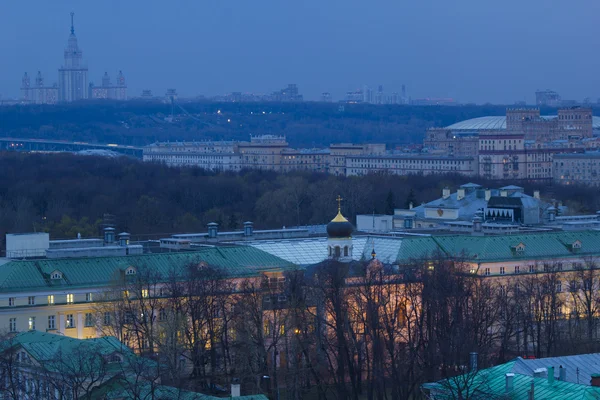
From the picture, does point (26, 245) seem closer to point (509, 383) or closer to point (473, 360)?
point (473, 360)

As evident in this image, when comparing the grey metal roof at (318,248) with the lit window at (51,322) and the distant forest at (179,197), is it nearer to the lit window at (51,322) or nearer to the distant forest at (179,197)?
the lit window at (51,322)

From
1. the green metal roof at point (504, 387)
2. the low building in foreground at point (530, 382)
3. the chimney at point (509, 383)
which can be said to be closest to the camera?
the green metal roof at point (504, 387)

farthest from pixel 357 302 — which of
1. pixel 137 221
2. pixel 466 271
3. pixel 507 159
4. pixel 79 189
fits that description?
pixel 507 159

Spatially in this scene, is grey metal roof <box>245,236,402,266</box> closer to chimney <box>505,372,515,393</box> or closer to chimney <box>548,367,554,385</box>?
chimney <box>505,372,515,393</box>

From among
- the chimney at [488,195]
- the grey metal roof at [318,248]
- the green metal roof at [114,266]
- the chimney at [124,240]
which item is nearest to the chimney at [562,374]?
the green metal roof at [114,266]

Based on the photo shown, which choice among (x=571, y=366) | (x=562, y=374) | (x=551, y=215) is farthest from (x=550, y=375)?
(x=551, y=215)

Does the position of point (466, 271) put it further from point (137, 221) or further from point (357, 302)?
point (137, 221)
